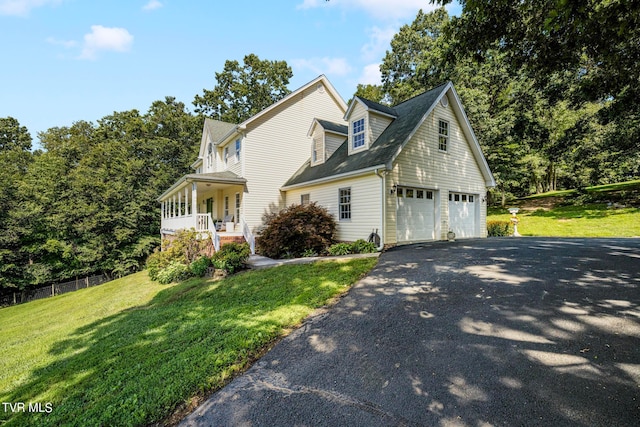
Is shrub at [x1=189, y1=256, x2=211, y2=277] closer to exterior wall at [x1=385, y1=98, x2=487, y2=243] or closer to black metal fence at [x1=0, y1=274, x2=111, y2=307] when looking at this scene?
exterior wall at [x1=385, y1=98, x2=487, y2=243]

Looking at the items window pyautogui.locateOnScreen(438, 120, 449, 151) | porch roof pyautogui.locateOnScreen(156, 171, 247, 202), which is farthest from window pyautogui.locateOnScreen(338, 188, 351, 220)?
porch roof pyautogui.locateOnScreen(156, 171, 247, 202)

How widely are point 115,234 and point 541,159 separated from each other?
36.5 metres

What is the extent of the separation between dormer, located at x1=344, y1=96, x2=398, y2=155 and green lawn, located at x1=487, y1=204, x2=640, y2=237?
11533 millimetres

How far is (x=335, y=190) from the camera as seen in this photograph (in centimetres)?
1297

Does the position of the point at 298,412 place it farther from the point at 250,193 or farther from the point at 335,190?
the point at 250,193

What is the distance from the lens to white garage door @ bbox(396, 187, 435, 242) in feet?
38.0

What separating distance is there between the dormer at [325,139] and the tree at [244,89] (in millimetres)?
22387

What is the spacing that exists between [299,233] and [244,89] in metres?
29.5

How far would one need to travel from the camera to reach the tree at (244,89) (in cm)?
3522

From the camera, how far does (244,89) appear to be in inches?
1372

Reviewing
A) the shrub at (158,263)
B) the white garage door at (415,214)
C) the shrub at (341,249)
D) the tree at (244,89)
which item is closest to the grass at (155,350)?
the shrub at (341,249)

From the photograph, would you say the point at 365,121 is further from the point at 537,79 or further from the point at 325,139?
the point at 537,79

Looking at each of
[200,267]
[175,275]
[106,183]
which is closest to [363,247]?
[200,267]

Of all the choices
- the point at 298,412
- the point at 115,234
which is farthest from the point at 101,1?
the point at 115,234
